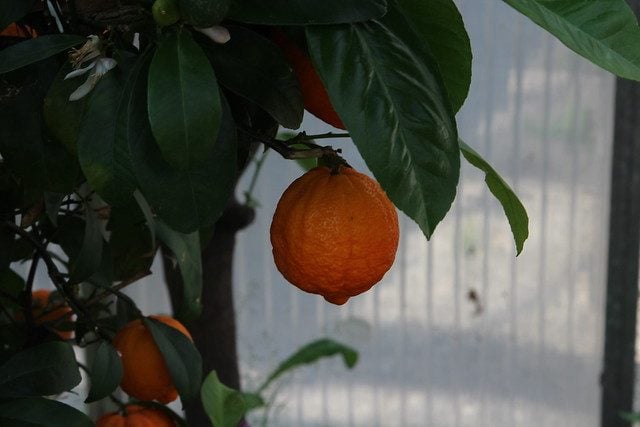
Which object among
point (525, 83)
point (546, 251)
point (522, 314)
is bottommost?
point (522, 314)

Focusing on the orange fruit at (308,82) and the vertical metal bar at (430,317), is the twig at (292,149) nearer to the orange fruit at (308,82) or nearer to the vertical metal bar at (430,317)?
the orange fruit at (308,82)

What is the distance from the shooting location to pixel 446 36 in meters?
0.43

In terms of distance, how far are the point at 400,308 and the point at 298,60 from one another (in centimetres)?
150

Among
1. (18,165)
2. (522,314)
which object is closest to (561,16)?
(18,165)

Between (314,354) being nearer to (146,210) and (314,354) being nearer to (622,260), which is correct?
(622,260)

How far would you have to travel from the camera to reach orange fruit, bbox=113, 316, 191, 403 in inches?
26.5

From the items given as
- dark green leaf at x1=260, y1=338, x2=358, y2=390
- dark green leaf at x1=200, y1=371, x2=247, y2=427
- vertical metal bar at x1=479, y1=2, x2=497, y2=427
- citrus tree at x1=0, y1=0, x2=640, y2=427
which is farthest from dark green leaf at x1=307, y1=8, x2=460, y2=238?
vertical metal bar at x1=479, y1=2, x2=497, y2=427

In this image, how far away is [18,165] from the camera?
19.4 inches

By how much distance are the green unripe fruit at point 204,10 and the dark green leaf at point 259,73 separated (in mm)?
48

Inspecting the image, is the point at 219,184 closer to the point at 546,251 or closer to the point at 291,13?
the point at 291,13

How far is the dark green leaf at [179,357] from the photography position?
0.66 m

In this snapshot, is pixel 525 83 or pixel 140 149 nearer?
pixel 140 149

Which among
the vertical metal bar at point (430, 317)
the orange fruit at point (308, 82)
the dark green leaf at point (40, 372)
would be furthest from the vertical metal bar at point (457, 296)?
the orange fruit at point (308, 82)

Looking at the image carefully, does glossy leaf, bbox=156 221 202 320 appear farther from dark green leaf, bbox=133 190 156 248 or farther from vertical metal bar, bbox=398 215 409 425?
vertical metal bar, bbox=398 215 409 425
